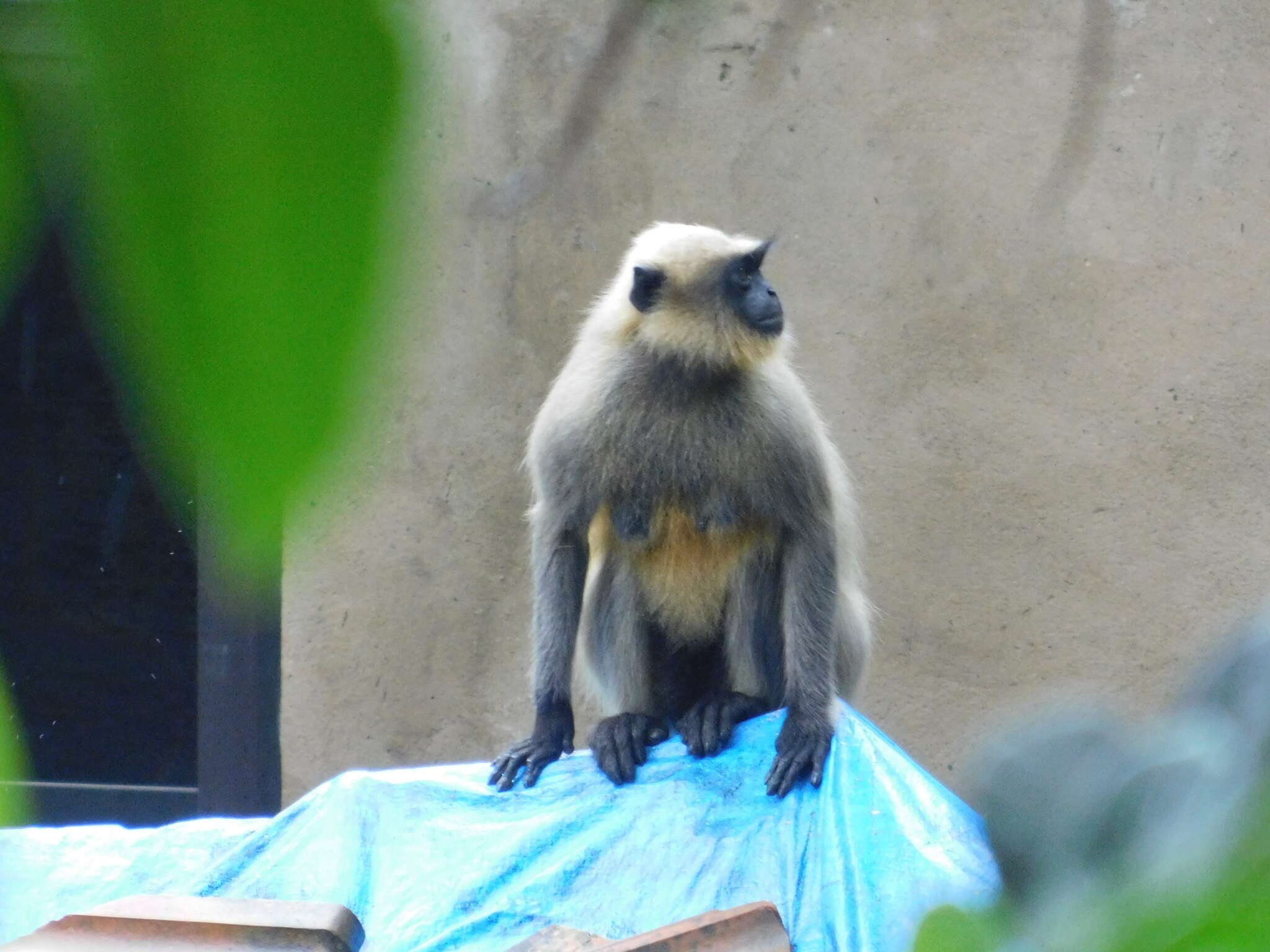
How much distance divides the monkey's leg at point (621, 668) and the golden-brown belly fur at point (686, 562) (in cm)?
5

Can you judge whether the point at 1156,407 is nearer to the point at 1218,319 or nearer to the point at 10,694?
the point at 1218,319

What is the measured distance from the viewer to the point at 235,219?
13.9 inches

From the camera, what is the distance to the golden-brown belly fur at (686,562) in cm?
342

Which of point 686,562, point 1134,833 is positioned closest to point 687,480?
point 686,562

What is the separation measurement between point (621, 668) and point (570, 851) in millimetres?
590

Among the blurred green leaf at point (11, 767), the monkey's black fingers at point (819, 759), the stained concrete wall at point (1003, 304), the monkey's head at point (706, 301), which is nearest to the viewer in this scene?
the blurred green leaf at point (11, 767)

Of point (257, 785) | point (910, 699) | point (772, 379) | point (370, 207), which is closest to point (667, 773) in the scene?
point (772, 379)

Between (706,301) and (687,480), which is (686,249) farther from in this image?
(687,480)

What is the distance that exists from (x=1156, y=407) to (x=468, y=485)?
2123mm

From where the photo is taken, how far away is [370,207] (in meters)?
0.38

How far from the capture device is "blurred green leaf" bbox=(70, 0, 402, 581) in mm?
345

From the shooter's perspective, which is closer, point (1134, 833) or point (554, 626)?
point (1134, 833)

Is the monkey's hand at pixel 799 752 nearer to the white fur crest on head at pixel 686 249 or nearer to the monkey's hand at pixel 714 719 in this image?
the monkey's hand at pixel 714 719

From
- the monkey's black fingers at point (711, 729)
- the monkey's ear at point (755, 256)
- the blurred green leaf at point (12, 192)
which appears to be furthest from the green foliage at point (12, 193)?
the monkey's ear at point (755, 256)
